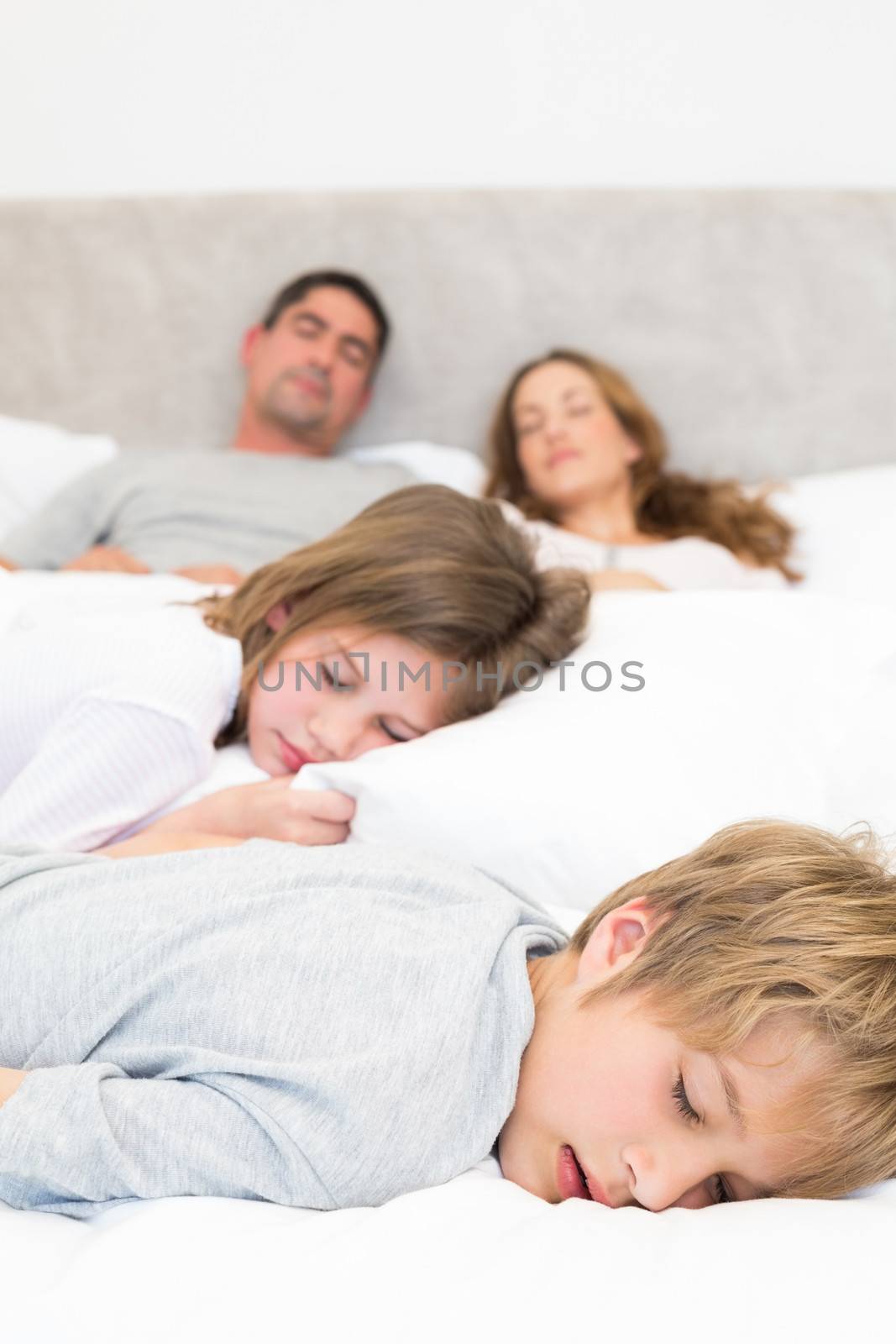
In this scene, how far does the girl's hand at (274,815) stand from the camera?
106cm

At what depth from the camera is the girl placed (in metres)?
1.08

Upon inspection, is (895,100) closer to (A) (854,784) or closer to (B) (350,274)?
(B) (350,274)

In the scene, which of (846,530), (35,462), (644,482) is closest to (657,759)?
(846,530)

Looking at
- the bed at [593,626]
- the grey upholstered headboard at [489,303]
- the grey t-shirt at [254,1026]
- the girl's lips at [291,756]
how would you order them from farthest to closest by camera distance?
the grey upholstered headboard at [489,303] → the girl's lips at [291,756] → the grey t-shirt at [254,1026] → the bed at [593,626]

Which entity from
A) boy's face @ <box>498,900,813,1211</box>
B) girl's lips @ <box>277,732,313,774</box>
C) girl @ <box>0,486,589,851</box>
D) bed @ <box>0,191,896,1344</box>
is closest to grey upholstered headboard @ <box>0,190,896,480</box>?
bed @ <box>0,191,896,1344</box>

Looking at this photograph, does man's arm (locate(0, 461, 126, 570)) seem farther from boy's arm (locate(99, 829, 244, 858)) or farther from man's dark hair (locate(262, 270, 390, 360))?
boy's arm (locate(99, 829, 244, 858))

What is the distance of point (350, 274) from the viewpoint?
194cm

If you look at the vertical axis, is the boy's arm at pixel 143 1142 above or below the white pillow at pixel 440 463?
below

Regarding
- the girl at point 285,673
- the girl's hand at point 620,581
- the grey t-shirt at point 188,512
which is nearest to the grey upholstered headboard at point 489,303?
the grey t-shirt at point 188,512

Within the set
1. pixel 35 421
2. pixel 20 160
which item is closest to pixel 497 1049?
pixel 35 421

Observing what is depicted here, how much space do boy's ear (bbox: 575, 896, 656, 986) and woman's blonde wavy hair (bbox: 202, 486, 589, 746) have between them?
1.55ft

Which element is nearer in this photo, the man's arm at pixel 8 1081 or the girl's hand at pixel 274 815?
the man's arm at pixel 8 1081

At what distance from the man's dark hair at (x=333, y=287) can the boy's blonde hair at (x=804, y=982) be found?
1409 millimetres

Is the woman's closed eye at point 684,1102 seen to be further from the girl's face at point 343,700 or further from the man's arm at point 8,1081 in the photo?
the girl's face at point 343,700
